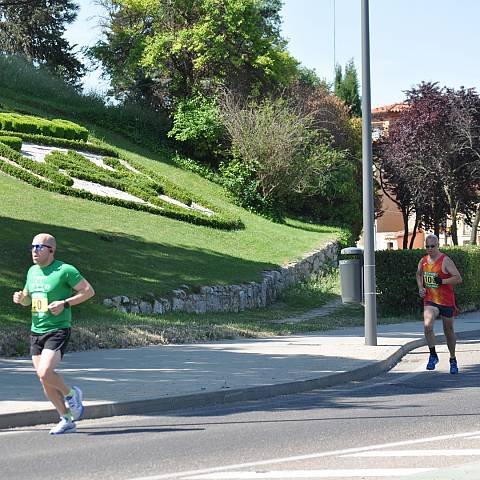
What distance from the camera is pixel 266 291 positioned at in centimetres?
2916

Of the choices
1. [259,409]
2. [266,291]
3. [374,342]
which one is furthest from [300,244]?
[259,409]

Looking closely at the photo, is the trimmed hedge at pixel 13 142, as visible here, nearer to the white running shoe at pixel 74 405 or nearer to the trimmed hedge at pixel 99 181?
the trimmed hedge at pixel 99 181

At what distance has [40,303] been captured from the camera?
970 cm

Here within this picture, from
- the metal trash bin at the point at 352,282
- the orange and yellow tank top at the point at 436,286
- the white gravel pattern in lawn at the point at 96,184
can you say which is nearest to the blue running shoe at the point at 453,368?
the orange and yellow tank top at the point at 436,286

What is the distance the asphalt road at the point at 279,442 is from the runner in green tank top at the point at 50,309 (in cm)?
45

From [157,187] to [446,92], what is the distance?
1737 centimetres

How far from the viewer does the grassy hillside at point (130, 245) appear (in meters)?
23.6

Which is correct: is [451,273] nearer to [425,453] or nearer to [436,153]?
[425,453]

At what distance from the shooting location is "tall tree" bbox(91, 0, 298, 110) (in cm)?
4906

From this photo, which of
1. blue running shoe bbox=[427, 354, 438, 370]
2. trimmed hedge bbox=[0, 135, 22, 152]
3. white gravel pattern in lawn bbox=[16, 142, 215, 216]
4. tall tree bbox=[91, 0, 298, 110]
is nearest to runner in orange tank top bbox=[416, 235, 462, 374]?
blue running shoe bbox=[427, 354, 438, 370]

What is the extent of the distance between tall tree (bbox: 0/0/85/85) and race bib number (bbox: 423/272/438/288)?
166 ft

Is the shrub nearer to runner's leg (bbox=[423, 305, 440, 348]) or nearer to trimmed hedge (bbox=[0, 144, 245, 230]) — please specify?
trimmed hedge (bbox=[0, 144, 245, 230])

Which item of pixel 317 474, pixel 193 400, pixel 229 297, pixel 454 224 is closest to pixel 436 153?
pixel 454 224

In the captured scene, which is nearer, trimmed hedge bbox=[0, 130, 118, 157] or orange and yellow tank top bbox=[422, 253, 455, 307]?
orange and yellow tank top bbox=[422, 253, 455, 307]
